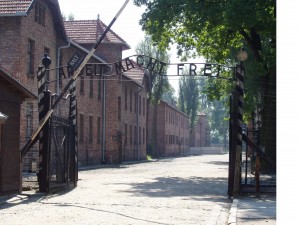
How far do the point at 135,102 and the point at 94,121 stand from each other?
14.2 meters

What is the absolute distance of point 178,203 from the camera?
40.8 feet

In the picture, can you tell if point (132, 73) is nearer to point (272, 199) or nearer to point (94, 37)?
point (94, 37)

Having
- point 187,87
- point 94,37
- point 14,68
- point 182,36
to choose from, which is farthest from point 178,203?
point 187,87

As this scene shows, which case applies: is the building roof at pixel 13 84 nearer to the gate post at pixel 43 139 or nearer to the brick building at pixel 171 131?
the gate post at pixel 43 139

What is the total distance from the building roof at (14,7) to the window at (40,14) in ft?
6.83

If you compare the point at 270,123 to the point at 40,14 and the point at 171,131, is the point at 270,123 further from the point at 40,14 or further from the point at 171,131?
the point at 171,131

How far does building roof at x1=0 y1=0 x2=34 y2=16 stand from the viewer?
2530cm

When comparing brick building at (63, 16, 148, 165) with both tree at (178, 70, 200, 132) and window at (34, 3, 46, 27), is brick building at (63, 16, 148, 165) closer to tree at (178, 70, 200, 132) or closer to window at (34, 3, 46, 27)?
window at (34, 3, 46, 27)

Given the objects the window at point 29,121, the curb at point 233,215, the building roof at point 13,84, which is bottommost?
the curb at point 233,215

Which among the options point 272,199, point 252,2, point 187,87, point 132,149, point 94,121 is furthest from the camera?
point 187,87

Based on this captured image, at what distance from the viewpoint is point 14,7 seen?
2577 centimetres

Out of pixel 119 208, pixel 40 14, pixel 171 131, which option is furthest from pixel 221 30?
pixel 171 131

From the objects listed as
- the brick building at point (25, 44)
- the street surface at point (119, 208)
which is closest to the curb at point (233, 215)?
the street surface at point (119, 208)

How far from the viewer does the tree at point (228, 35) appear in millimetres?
20547
